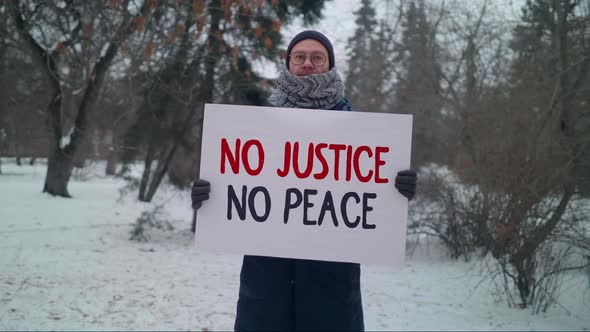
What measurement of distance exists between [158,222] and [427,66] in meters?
6.97

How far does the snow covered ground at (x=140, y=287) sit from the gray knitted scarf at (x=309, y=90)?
2889mm

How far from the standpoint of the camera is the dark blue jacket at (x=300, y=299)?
1.94 m

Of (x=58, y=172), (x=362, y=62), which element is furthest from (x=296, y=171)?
(x=362, y=62)

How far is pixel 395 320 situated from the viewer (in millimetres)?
4934

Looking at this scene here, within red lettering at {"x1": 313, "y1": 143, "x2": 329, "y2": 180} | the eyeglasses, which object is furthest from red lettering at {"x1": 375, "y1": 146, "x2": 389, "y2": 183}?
the eyeglasses

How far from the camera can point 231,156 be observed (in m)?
2.26

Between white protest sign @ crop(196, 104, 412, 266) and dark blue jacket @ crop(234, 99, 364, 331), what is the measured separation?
0.17m

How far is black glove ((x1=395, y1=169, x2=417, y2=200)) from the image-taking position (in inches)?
84.0

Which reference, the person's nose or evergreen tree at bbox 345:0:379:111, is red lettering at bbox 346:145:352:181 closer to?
the person's nose

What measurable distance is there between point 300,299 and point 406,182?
2.43 ft

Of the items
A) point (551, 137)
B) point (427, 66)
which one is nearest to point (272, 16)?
point (427, 66)

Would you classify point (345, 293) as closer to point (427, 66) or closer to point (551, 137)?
point (551, 137)

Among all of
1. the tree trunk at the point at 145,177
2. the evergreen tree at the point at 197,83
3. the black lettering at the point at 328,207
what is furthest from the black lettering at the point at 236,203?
the tree trunk at the point at 145,177

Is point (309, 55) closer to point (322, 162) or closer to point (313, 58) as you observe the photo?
point (313, 58)
